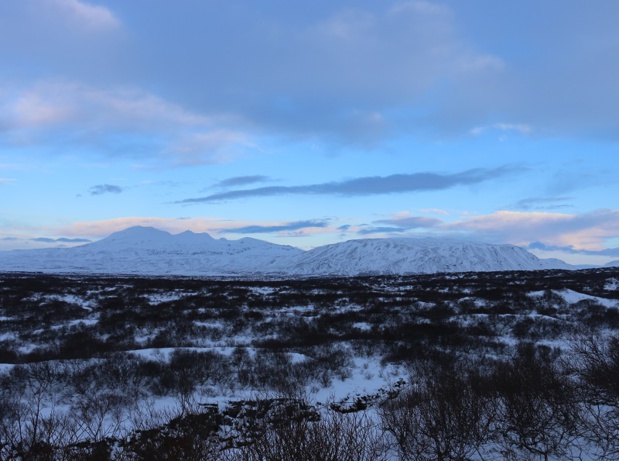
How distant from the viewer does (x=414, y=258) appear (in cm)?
14938

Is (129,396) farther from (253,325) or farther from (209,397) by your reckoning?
→ (253,325)

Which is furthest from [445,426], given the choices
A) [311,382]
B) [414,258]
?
[414,258]

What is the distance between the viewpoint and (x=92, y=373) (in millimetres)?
11945

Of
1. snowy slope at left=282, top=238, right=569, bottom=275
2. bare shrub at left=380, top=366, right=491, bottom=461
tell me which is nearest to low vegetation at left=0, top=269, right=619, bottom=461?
bare shrub at left=380, top=366, right=491, bottom=461

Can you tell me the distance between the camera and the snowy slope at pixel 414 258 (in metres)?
138

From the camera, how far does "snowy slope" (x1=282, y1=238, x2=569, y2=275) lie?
138125 mm

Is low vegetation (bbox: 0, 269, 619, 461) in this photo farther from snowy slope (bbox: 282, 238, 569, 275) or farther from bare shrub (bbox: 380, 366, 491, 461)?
snowy slope (bbox: 282, 238, 569, 275)

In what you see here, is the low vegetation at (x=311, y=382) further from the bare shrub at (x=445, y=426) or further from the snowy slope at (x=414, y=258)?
the snowy slope at (x=414, y=258)

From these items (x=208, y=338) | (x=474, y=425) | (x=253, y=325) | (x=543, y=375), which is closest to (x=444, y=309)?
(x=253, y=325)

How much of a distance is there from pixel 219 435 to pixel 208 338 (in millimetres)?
10692

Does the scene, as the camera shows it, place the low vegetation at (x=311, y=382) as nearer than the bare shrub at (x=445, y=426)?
Yes

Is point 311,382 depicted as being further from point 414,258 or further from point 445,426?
point 414,258

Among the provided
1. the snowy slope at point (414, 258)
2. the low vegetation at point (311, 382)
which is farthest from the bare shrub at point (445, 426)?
the snowy slope at point (414, 258)

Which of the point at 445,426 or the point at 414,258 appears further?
the point at 414,258
